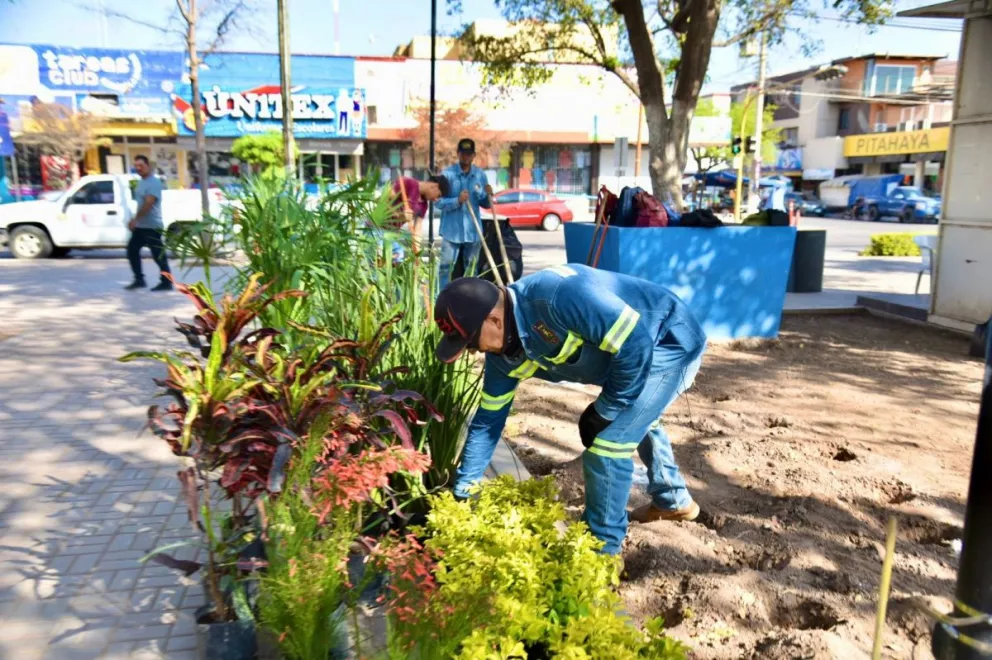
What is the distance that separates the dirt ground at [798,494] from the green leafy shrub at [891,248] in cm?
1202

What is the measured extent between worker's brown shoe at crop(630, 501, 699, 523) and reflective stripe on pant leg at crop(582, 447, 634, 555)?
884 millimetres

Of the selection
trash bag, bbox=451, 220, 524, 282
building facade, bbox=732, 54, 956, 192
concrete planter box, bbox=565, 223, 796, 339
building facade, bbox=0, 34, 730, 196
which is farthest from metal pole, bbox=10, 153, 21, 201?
building facade, bbox=732, 54, 956, 192

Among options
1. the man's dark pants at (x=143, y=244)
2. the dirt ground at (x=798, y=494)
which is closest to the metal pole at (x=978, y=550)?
the dirt ground at (x=798, y=494)

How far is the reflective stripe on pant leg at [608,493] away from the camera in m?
2.90

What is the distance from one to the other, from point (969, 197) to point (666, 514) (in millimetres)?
7057

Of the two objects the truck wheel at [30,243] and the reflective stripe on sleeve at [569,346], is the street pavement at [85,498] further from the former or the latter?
the truck wheel at [30,243]

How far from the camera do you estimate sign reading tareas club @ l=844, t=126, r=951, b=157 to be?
42594mm

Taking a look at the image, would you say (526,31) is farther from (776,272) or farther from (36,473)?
(36,473)

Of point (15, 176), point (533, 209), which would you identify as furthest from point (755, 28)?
point (15, 176)

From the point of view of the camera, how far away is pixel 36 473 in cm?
433

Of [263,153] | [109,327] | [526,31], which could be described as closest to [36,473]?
[109,327]

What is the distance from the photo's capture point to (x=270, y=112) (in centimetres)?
2892

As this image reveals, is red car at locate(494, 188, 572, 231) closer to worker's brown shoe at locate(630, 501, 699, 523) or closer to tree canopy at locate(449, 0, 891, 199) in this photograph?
tree canopy at locate(449, 0, 891, 199)

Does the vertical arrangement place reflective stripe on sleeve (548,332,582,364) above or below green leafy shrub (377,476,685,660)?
above
